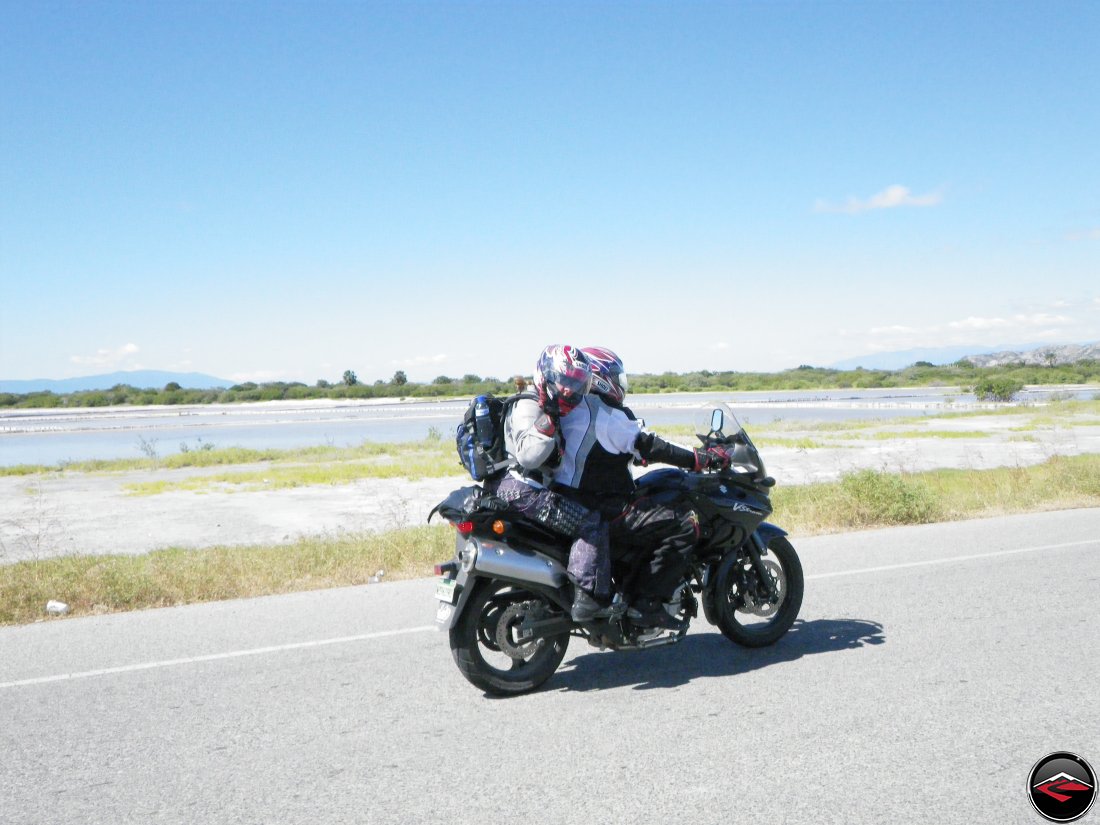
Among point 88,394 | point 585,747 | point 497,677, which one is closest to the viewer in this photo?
point 585,747

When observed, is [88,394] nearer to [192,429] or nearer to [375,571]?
[192,429]

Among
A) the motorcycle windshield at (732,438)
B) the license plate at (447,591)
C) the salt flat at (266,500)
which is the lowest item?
the salt flat at (266,500)

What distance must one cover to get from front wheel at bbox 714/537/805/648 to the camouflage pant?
1047mm

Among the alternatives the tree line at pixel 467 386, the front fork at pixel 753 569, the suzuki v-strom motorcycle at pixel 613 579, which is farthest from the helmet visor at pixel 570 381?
the tree line at pixel 467 386

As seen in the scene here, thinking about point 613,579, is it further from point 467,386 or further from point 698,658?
point 467,386

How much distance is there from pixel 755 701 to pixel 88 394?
374ft

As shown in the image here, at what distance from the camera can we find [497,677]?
17.6 feet

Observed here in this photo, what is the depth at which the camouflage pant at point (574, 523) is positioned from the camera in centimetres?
536

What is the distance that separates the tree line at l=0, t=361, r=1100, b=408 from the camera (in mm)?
103438

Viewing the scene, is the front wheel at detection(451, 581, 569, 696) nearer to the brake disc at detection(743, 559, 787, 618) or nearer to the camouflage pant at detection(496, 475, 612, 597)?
the camouflage pant at detection(496, 475, 612, 597)

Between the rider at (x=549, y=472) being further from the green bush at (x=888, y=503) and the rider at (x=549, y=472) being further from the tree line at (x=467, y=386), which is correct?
the tree line at (x=467, y=386)

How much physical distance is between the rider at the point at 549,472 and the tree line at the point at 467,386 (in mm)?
89050

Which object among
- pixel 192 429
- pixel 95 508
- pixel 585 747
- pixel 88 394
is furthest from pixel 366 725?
pixel 88 394

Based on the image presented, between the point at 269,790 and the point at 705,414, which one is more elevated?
the point at 705,414
